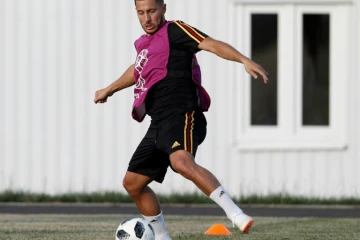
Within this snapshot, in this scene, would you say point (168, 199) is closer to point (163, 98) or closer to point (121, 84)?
point (121, 84)

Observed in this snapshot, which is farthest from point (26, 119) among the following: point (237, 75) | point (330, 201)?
point (330, 201)

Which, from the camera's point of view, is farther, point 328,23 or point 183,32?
point 328,23

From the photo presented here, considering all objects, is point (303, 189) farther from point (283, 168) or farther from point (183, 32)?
point (183, 32)

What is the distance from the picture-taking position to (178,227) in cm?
1137

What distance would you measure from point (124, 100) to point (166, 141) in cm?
771

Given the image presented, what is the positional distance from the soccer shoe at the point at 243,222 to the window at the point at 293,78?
322 inches

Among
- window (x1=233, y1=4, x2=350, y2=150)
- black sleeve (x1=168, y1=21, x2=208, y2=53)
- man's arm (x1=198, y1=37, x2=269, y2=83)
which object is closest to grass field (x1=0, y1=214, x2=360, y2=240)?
black sleeve (x1=168, y1=21, x2=208, y2=53)

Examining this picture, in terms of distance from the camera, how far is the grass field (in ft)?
32.5

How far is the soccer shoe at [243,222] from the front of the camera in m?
7.86

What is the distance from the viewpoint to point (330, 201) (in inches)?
626

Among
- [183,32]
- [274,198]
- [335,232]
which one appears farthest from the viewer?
[274,198]

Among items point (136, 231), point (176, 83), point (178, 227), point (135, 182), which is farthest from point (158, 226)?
point (178, 227)

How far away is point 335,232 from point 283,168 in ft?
17.9

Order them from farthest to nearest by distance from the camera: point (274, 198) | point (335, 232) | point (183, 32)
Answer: point (274, 198), point (335, 232), point (183, 32)
